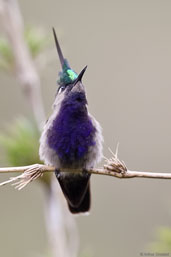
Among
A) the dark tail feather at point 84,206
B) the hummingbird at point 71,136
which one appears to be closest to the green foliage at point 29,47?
the hummingbird at point 71,136

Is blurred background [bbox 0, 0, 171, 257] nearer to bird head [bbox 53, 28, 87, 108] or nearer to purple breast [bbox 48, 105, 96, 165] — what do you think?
bird head [bbox 53, 28, 87, 108]

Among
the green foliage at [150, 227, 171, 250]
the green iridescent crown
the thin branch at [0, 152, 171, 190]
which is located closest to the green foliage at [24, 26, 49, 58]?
the green iridescent crown

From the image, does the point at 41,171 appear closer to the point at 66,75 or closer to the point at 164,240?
the point at 164,240

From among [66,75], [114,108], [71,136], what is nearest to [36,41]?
[66,75]

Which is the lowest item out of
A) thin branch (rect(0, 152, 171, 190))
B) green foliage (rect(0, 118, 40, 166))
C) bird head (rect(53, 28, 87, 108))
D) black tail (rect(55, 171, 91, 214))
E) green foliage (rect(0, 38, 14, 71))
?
thin branch (rect(0, 152, 171, 190))

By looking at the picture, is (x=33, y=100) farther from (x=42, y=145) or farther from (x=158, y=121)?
(x=158, y=121)

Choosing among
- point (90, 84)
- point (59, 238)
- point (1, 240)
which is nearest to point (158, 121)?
point (90, 84)
